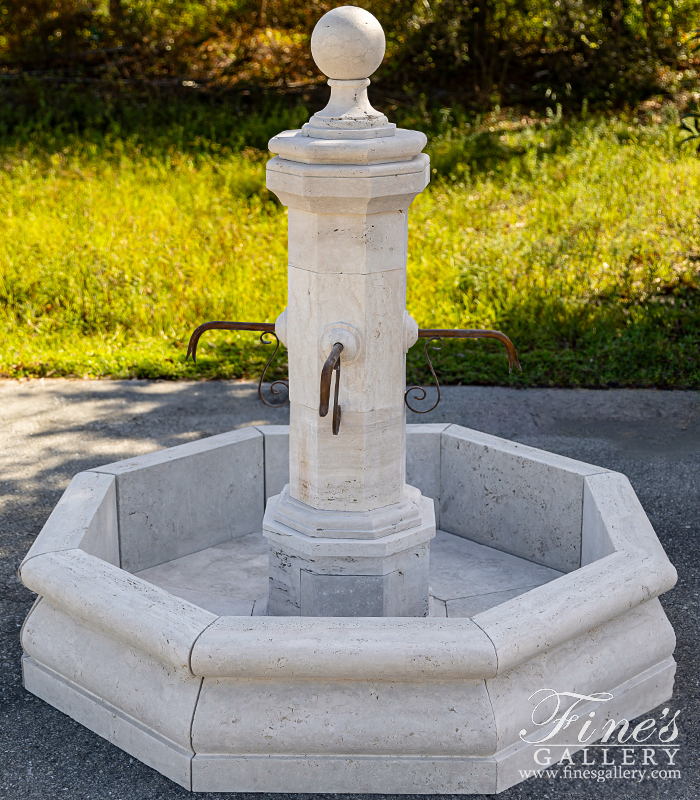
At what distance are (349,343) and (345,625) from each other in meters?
0.97

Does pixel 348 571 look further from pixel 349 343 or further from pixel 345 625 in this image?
pixel 349 343

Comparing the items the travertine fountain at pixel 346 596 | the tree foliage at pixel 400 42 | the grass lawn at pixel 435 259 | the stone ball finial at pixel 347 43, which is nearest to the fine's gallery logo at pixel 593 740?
the travertine fountain at pixel 346 596

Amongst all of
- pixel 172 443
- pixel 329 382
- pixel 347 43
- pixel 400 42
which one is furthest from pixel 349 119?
pixel 400 42

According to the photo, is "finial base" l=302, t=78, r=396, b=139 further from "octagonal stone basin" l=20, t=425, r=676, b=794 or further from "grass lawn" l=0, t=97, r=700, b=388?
"grass lawn" l=0, t=97, r=700, b=388

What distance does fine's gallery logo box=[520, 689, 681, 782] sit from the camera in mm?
3166

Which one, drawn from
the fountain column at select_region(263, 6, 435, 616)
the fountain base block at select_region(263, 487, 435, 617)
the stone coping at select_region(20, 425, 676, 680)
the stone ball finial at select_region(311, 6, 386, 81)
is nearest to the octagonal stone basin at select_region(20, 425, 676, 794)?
the stone coping at select_region(20, 425, 676, 680)

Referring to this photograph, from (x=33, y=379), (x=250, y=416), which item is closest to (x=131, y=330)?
(x=33, y=379)

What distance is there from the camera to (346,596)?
3.64 metres

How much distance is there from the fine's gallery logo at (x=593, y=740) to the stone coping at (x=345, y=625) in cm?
23

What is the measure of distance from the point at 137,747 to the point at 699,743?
186 centimetres

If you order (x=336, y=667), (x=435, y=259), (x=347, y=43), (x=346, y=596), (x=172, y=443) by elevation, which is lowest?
(x=172, y=443)

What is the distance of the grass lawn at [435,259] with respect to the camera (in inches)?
272

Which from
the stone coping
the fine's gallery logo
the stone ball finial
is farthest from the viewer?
the stone ball finial

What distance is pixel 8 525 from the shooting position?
488 centimetres
